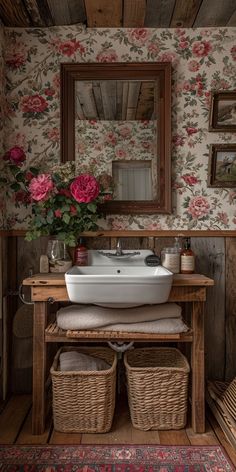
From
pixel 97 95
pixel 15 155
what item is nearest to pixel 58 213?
pixel 15 155

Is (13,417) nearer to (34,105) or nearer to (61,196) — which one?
(61,196)

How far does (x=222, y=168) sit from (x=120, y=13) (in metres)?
1.02

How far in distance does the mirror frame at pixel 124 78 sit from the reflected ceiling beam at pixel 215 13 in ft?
0.97

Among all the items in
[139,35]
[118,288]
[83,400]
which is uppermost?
[139,35]

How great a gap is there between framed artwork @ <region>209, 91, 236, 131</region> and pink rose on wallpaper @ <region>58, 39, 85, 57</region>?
82cm

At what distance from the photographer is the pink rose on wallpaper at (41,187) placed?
2.21m

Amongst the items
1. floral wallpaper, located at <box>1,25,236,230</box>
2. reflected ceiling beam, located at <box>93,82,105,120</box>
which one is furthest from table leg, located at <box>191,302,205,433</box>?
reflected ceiling beam, located at <box>93,82,105,120</box>

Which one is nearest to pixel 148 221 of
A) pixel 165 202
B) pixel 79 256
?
pixel 165 202

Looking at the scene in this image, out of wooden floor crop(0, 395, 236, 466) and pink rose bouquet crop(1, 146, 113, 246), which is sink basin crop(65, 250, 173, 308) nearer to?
pink rose bouquet crop(1, 146, 113, 246)

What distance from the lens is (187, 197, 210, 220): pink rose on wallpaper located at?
242 cm

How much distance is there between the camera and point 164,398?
2.01 meters

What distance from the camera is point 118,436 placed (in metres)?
1.98

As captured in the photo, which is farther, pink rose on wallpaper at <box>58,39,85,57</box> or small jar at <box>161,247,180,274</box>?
pink rose on wallpaper at <box>58,39,85,57</box>

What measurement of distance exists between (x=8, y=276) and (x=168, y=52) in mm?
1609
